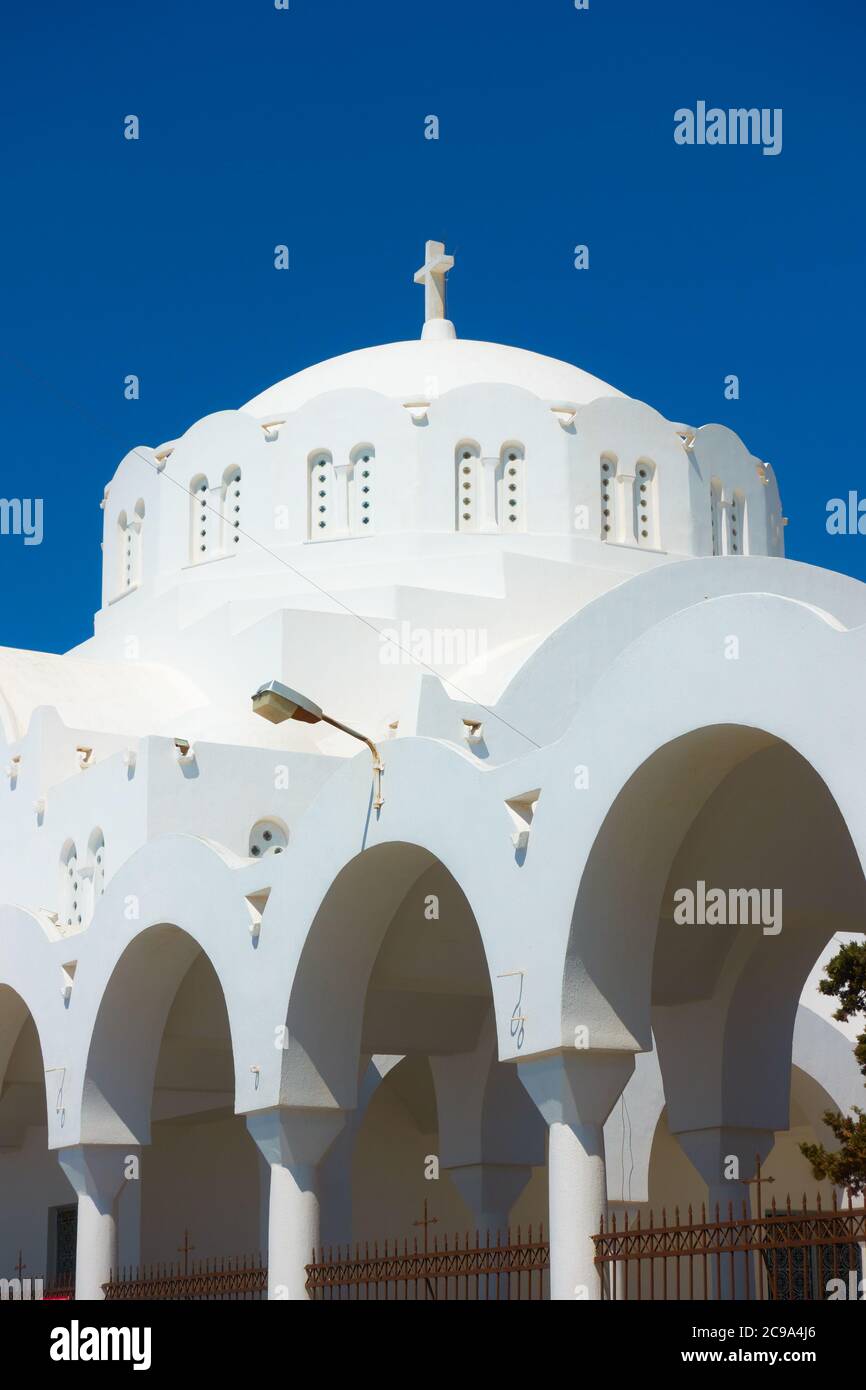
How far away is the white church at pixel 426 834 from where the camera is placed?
397 inches

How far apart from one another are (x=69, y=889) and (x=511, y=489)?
5698 millimetres

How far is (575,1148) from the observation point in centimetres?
1009

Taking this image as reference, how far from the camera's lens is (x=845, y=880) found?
1227 centimetres

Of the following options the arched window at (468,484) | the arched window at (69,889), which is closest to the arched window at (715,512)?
the arched window at (468,484)

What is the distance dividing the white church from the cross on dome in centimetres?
6

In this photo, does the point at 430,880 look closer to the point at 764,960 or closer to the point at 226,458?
the point at 764,960

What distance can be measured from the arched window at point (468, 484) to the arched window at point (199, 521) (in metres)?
2.67

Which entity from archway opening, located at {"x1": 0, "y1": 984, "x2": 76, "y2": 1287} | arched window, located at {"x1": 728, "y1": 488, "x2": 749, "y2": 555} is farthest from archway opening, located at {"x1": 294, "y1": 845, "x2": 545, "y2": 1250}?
arched window, located at {"x1": 728, "y1": 488, "x2": 749, "y2": 555}

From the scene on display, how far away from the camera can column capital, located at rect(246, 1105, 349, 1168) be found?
1240cm

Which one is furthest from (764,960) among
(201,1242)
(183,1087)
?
(201,1242)

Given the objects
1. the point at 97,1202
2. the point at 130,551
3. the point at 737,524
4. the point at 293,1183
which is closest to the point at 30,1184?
the point at 97,1202

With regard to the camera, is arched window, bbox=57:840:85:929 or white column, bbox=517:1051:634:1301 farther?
arched window, bbox=57:840:85:929

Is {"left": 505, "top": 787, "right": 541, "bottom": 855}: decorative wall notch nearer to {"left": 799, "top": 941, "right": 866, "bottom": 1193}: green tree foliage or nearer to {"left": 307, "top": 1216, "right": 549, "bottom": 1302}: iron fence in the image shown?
{"left": 799, "top": 941, "right": 866, "bottom": 1193}: green tree foliage

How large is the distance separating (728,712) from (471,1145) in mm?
7913
